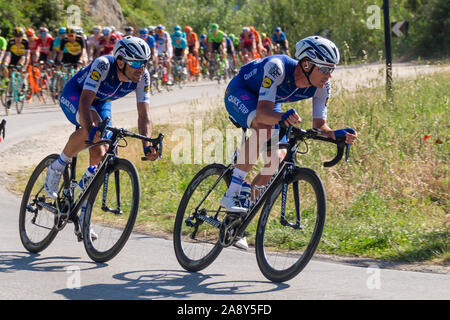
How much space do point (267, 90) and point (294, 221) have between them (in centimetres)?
105

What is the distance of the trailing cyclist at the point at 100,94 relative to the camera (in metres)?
6.47

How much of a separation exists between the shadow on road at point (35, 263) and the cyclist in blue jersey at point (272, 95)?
4.62 feet

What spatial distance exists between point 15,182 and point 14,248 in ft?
15.0

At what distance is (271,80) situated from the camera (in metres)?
5.92

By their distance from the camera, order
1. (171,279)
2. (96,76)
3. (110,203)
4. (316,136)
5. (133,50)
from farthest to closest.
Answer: (96,76)
(110,203)
(133,50)
(171,279)
(316,136)

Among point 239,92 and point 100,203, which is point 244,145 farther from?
point 100,203

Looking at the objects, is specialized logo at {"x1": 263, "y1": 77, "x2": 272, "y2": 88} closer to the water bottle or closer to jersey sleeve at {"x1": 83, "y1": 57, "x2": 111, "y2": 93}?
the water bottle

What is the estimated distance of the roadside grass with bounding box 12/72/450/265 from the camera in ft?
24.0

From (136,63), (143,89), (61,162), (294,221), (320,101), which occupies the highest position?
(136,63)

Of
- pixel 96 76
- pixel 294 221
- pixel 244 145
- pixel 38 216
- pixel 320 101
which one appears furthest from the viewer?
pixel 38 216

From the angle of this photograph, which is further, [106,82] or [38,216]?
[38,216]

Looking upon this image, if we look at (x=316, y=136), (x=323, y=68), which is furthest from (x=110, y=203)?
(x=323, y=68)
